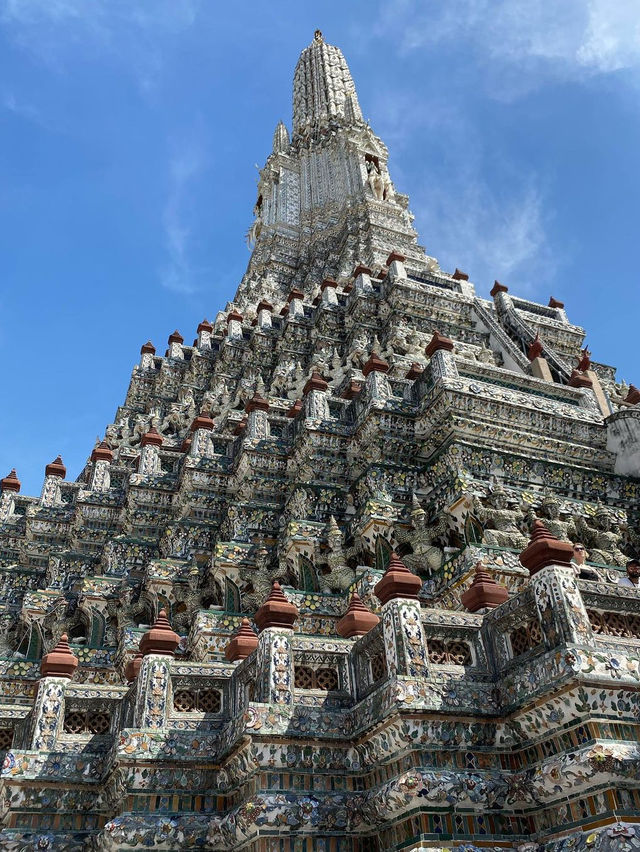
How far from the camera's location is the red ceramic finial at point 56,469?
88.7 feet

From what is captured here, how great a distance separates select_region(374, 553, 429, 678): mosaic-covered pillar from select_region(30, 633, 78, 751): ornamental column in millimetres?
4954

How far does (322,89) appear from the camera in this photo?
184ft

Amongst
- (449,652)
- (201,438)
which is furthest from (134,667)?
(201,438)

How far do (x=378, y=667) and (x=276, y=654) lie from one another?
121cm

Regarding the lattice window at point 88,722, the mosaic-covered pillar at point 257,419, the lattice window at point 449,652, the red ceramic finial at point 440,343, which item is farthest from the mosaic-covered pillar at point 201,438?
the lattice window at point 449,652

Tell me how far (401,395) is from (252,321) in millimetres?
17091

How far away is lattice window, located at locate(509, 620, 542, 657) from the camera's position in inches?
337

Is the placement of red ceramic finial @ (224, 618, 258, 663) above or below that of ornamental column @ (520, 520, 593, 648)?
above

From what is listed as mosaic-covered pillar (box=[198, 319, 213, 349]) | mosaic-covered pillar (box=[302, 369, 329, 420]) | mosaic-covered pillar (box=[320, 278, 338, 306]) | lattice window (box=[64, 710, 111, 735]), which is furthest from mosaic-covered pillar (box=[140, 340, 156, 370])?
lattice window (box=[64, 710, 111, 735])

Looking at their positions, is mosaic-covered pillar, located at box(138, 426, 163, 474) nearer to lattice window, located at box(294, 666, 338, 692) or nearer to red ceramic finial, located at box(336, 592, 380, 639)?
red ceramic finial, located at box(336, 592, 380, 639)

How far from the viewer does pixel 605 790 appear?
7.26 meters

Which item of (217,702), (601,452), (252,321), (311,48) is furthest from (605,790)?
(311,48)

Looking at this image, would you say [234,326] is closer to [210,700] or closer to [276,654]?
[210,700]

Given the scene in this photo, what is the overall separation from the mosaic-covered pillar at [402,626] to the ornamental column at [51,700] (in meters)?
4.95
